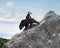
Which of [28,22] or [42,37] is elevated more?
[28,22]

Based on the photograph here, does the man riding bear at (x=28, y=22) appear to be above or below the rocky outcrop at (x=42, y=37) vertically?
above

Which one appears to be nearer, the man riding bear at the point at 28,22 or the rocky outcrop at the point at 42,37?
the rocky outcrop at the point at 42,37

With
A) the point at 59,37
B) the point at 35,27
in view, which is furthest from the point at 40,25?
the point at 59,37

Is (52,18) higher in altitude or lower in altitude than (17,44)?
higher

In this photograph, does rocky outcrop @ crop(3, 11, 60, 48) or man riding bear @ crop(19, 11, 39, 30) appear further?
man riding bear @ crop(19, 11, 39, 30)

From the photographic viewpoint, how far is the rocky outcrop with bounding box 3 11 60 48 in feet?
67.9

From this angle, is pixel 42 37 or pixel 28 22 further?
pixel 28 22

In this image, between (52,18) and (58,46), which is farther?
(52,18)

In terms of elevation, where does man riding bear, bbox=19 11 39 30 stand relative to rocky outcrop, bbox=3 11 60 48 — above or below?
above

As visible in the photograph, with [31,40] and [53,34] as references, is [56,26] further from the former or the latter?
[31,40]

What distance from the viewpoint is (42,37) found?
21062mm

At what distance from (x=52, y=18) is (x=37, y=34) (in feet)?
6.21

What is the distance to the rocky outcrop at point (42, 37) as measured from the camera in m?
20.7

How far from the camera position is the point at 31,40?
20953 mm
